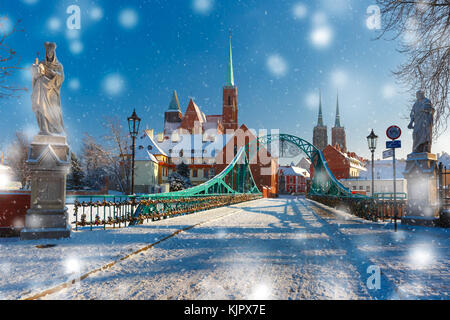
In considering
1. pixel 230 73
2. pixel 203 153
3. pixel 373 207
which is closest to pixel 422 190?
pixel 373 207

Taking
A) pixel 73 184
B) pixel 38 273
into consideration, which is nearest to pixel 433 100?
pixel 38 273

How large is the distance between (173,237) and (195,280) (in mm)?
3503

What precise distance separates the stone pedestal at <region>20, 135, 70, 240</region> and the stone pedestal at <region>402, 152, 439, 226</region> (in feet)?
33.9

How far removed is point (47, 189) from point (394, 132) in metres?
9.82

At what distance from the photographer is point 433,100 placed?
10.7 meters

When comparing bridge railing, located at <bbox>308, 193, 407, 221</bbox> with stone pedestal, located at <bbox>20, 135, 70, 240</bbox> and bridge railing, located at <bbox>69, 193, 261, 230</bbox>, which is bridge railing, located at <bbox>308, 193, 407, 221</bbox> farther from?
stone pedestal, located at <bbox>20, 135, 70, 240</bbox>

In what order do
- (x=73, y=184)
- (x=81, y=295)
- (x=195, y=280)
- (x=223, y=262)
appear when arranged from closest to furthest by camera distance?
(x=81, y=295), (x=195, y=280), (x=223, y=262), (x=73, y=184)

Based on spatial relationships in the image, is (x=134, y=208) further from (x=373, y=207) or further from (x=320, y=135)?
(x=320, y=135)

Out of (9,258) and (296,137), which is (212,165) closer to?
(296,137)

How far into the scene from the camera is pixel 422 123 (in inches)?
378

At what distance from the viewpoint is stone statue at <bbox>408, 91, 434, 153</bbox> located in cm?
956

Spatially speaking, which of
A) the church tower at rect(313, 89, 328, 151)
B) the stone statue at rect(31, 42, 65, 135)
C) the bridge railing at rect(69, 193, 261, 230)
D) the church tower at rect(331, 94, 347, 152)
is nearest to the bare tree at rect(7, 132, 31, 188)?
the bridge railing at rect(69, 193, 261, 230)
